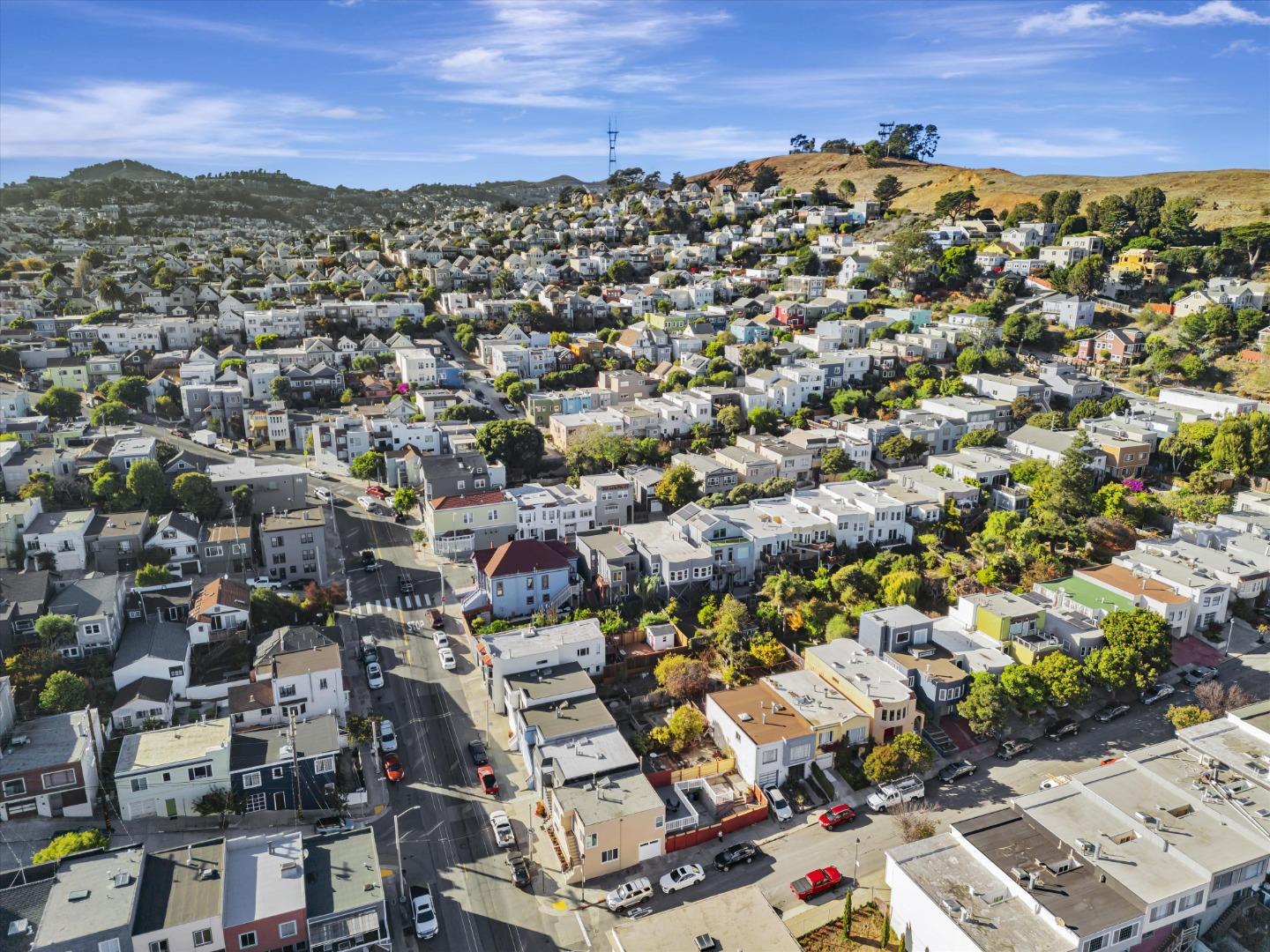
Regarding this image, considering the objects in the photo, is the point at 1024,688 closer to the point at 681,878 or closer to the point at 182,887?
the point at 681,878

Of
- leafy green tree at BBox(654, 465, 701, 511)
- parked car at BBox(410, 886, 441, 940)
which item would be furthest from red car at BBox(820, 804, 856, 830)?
leafy green tree at BBox(654, 465, 701, 511)

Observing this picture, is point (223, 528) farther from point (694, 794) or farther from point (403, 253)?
point (403, 253)

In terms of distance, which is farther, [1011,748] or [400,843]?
[1011,748]

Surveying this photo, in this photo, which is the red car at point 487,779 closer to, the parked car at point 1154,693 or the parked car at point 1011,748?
the parked car at point 1011,748

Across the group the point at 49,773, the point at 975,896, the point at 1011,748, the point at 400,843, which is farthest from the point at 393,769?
the point at 1011,748

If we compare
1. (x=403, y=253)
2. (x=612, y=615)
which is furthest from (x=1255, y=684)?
(x=403, y=253)

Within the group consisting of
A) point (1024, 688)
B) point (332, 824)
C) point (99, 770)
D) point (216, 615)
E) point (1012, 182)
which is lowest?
point (332, 824)

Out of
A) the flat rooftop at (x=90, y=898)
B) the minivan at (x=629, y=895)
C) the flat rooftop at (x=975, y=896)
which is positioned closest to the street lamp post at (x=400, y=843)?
the minivan at (x=629, y=895)
